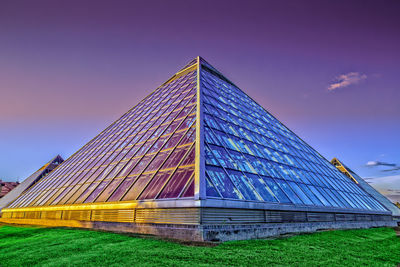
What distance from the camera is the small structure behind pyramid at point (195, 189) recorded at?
9.66 m

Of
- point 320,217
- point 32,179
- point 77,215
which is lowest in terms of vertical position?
point 320,217

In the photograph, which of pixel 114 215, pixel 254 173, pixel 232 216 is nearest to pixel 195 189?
pixel 232 216

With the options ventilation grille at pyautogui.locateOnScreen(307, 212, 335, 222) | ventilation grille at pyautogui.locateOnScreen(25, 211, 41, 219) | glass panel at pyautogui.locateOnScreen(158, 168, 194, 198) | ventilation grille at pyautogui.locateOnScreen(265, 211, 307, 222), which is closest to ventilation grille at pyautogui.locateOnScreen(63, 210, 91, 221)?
ventilation grille at pyautogui.locateOnScreen(25, 211, 41, 219)

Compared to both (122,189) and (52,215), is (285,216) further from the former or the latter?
(52,215)

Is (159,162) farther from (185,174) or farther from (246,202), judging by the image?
(246,202)

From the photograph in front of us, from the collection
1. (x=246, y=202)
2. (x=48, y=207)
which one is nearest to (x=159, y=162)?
(x=246, y=202)

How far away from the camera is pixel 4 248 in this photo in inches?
362

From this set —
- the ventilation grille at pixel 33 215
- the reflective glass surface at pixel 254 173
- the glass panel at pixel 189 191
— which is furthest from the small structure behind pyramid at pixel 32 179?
the glass panel at pixel 189 191

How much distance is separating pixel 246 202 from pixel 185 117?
26.7 ft

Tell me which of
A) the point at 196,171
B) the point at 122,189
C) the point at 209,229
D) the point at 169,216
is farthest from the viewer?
the point at 122,189

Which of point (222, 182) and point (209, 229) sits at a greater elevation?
point (222, 182)

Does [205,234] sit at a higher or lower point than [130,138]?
lower

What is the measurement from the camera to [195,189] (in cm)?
955

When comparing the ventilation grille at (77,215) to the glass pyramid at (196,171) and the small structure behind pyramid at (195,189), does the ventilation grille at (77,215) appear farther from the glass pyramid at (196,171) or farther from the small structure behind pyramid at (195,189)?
the glass pyramid at (196,171)
